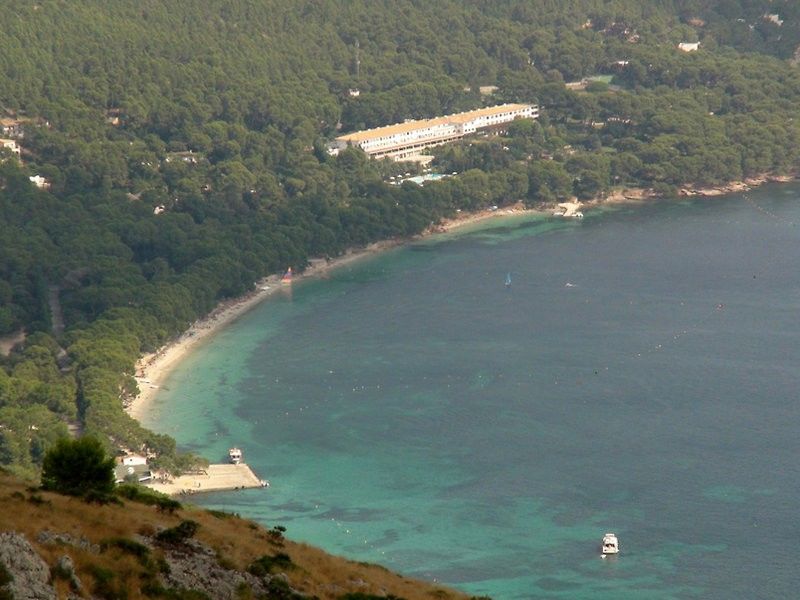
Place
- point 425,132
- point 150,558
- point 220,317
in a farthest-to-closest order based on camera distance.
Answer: point 425,132 < point 220,317 < point 150,558

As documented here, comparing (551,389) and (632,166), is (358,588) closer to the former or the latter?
(551,389)

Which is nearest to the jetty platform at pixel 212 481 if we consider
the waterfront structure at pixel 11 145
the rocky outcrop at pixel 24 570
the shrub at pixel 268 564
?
the shrub at pixel 268 564

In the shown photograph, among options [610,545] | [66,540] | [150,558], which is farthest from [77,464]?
[610,545]

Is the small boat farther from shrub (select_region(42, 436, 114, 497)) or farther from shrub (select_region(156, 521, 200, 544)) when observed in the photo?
shrub (select_region(156, 521, 200, 544))

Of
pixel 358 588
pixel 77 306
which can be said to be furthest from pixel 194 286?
pixel 358 588

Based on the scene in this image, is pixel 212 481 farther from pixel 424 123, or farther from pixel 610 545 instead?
pixel 424 123

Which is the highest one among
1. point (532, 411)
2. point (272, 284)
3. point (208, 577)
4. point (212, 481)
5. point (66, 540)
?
point (272, 284)
